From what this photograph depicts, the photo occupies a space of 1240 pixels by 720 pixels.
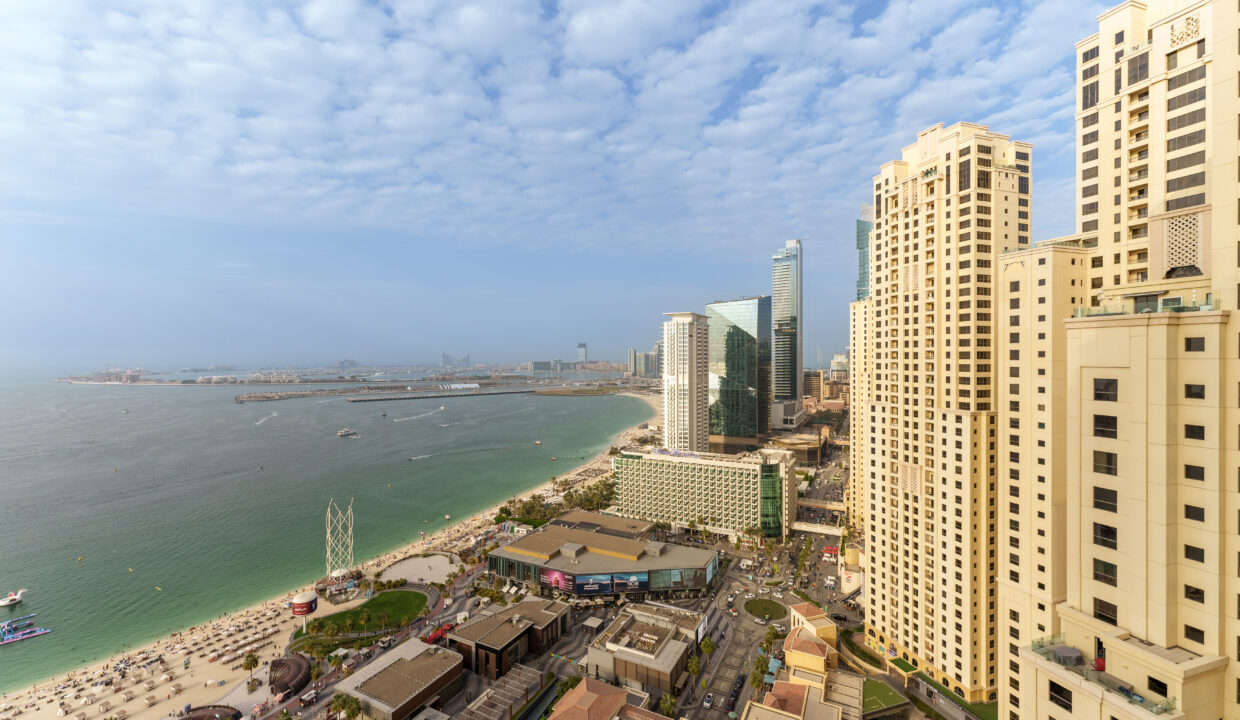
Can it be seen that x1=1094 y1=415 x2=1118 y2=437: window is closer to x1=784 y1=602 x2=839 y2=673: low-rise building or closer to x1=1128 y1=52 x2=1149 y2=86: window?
x1=1128 y1=52 x2=1149 y2=86: window

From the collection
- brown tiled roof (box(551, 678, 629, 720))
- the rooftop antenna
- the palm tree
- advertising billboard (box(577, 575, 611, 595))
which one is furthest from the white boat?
brown tiled roof (box(551, 678, 629, 720))

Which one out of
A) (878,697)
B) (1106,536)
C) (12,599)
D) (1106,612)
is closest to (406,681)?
(878,697)

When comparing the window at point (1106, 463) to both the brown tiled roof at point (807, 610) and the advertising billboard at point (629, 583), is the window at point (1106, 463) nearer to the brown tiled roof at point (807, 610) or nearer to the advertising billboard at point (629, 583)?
the brown tiled roof at point (807, 610)

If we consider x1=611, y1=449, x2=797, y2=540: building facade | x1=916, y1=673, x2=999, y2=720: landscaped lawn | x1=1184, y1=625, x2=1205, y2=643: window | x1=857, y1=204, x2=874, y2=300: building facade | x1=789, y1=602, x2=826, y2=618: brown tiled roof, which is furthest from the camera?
x1=857, y1=204, x2=874, y2=300: building facade

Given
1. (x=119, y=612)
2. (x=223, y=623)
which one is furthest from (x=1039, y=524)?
(x=119, y=612)

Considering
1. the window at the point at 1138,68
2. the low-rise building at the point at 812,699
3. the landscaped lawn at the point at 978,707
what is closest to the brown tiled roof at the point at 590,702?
the low-rise building at the point at 812,699

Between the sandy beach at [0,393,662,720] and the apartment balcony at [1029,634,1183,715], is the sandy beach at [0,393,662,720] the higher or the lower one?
the lower one
